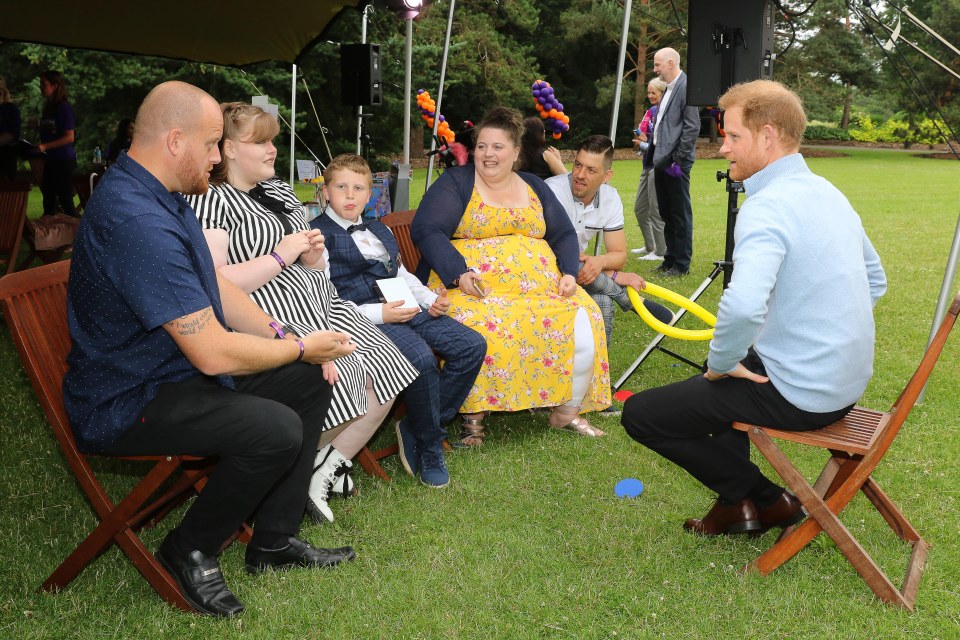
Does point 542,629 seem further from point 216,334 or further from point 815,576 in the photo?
point 216,334

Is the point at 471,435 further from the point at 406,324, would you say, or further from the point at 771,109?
the point at 771,109

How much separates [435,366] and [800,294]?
160 centimetres

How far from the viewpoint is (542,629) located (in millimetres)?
2639

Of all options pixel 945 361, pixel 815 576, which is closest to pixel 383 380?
pixel 815 576

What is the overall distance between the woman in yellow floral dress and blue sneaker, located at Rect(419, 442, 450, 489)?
0.38 metres

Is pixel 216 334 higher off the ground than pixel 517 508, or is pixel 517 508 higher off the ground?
pixel 216 334

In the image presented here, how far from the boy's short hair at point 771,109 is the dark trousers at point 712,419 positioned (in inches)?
28.3

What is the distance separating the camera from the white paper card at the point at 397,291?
386 cm

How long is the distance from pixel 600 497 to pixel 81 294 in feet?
6.80

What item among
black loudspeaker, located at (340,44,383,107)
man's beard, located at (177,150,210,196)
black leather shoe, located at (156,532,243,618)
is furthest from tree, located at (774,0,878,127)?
black leather shoe, located at (156,532,243,618)

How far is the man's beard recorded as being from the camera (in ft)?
8.18

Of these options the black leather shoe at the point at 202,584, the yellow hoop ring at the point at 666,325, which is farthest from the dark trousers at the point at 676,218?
the black leather shoe at the point at 202,584

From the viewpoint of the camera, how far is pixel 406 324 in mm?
3959

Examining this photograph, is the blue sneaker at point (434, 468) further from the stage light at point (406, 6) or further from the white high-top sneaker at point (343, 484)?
the stage light at point (406, 6)
